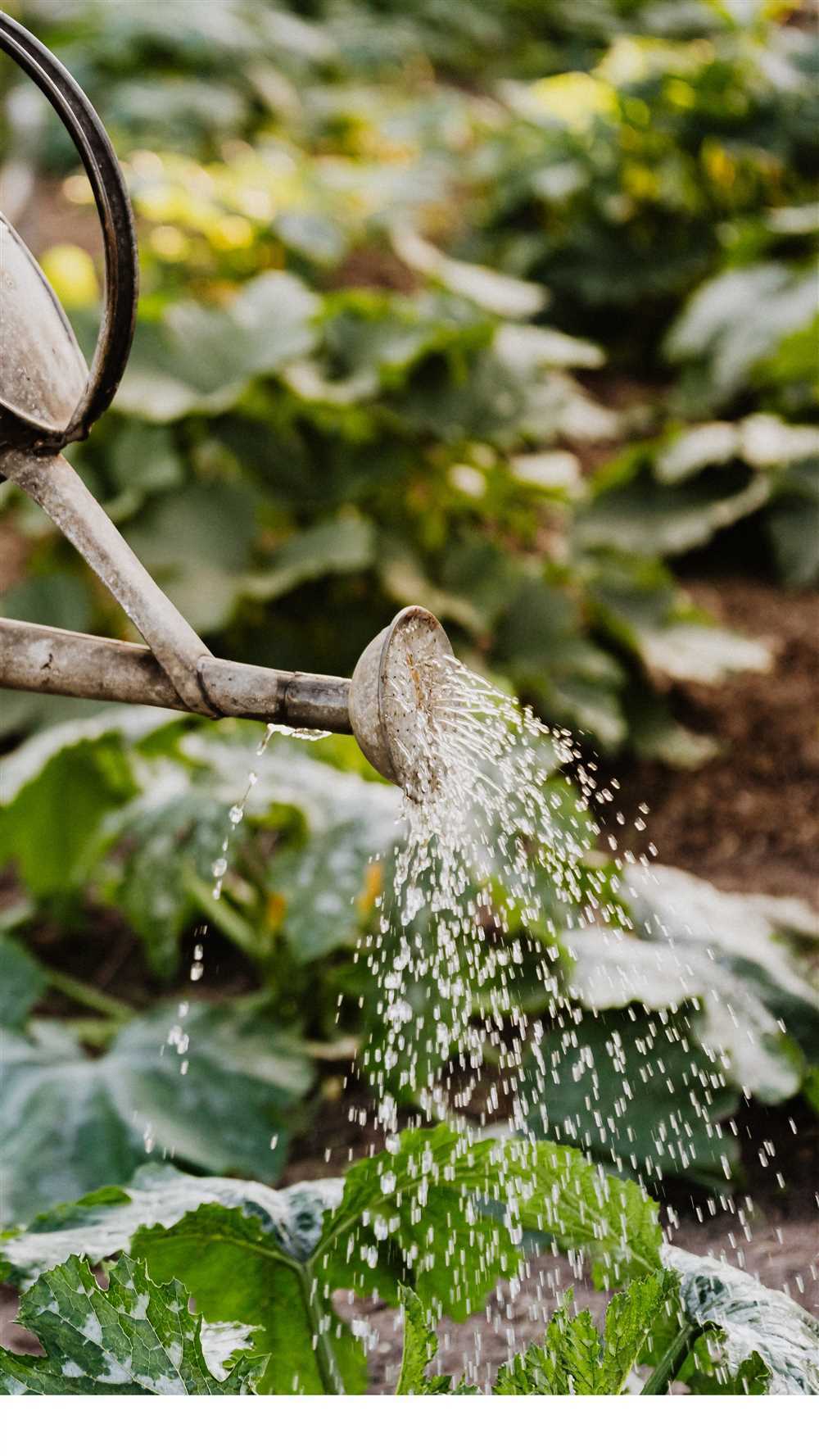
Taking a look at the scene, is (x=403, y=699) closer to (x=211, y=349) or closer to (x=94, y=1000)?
(x=94, y=1000)

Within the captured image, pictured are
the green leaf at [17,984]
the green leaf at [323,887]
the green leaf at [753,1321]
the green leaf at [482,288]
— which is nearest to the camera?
the green leaf at [753,1321]

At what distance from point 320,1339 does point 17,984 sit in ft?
2.51

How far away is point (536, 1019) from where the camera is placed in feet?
5.56

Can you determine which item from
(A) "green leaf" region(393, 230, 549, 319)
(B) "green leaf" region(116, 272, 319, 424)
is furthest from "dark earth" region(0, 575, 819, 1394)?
(B) "green leaf" region(116, 272, 319, 424)

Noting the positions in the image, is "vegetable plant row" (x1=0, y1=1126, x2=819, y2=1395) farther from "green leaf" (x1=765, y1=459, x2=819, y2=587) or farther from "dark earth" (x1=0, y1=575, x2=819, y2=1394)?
"green leaf" (x1=765, y1=459, x2=819, y2=587)

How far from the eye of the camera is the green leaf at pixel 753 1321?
37.9 inches

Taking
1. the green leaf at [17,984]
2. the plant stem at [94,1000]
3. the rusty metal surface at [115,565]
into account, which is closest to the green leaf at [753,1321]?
the rusty metal surface at [115,565]

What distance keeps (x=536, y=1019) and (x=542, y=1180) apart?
60cm

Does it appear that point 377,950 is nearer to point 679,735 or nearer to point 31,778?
point 31,778

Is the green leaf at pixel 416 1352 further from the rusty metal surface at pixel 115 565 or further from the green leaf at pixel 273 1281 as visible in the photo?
the rusty metal surface at pixel 115 565

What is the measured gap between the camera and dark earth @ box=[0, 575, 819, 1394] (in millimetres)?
1303

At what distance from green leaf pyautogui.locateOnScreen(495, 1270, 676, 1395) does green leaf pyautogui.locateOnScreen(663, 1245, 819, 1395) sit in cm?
4

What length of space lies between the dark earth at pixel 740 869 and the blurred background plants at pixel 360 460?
6cm

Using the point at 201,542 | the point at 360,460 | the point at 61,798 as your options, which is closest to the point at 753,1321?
the point at 61,798
